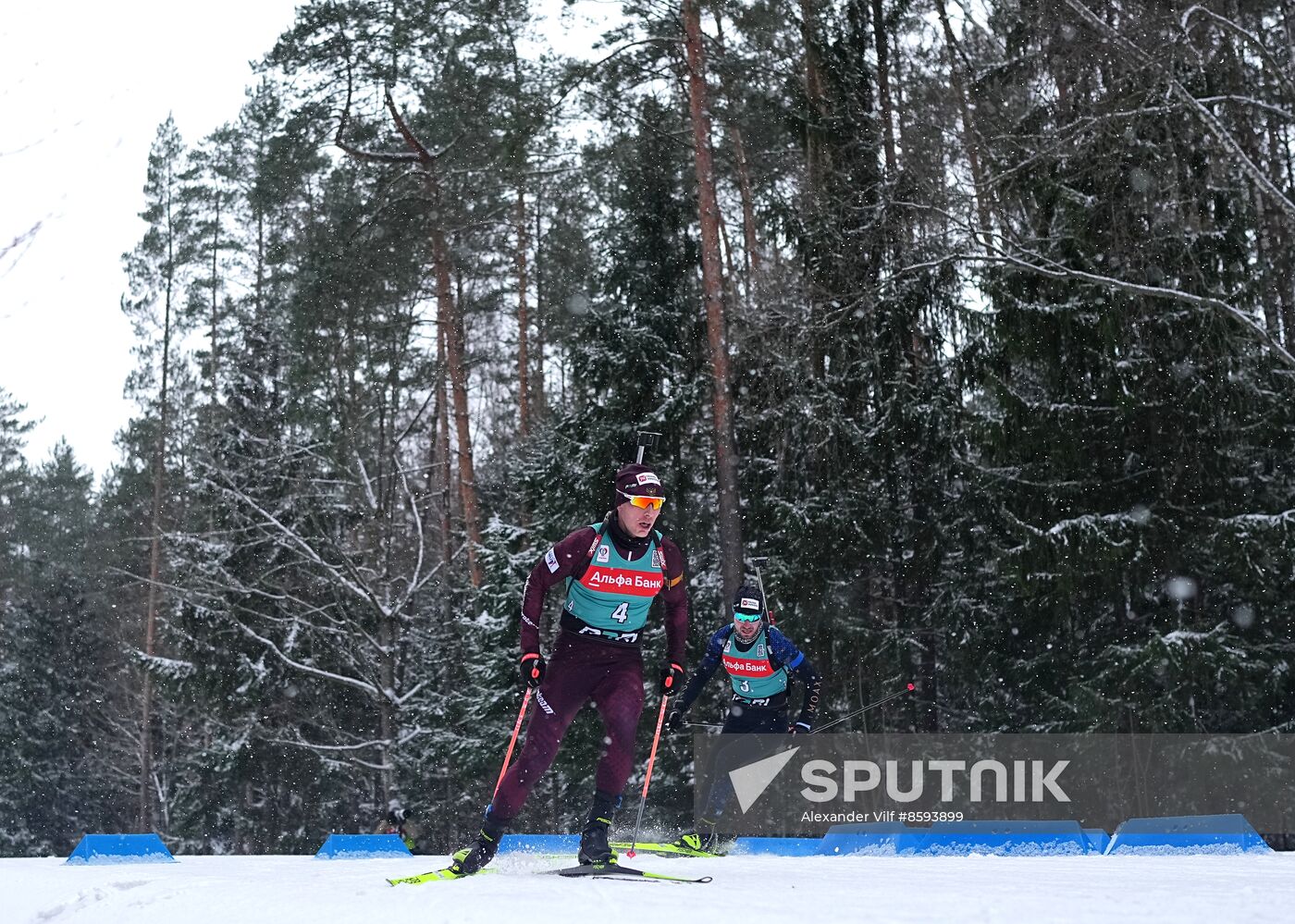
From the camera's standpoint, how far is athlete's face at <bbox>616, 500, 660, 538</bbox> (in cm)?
582

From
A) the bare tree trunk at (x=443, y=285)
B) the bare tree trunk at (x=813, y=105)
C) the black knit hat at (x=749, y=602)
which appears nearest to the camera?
the black knit hat at (x=749, y=602)

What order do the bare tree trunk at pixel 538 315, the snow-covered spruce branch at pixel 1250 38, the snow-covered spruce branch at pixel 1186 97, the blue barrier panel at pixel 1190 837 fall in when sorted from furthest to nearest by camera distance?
the bare tree trunk at pixel 538 315, the snow-covered spruce branch at pixel 1186 97, the snow-covered spruce branch at pixel 1250 38, the blue barrier panel at pixel 1190 837

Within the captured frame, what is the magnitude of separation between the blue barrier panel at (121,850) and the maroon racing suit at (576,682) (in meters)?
3.15

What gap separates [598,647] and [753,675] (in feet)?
12.9

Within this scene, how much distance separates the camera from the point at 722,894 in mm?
4711

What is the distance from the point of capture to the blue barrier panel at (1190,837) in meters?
7.07

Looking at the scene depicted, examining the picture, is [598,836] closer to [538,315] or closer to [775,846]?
[775,846]

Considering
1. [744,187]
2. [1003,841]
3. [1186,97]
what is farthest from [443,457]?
[1003,841]

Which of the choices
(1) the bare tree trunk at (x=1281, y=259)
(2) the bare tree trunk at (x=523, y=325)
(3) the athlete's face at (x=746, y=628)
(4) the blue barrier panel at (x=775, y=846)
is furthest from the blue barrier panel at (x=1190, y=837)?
(2) the bare tree trunk at (x=523, y=325)

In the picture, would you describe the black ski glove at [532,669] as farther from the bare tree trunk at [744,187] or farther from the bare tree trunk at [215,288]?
the bare tree trunk at [215,288]

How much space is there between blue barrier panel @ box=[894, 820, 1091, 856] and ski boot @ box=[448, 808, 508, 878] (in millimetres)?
3109

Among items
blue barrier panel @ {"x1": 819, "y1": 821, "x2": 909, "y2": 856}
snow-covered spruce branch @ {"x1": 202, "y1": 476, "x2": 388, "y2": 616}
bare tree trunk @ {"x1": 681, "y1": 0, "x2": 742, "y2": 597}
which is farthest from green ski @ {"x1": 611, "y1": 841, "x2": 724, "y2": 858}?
snow-covered spruce branch @ {"x1": 202, "y1": 476, "x2": 388, "y2": 616}

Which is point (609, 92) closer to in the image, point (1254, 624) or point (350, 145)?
point (350, 145)

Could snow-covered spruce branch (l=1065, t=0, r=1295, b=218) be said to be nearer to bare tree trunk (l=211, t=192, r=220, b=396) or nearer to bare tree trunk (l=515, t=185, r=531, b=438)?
bare tree trunk (l=515, t=185, r=531, b=438)
